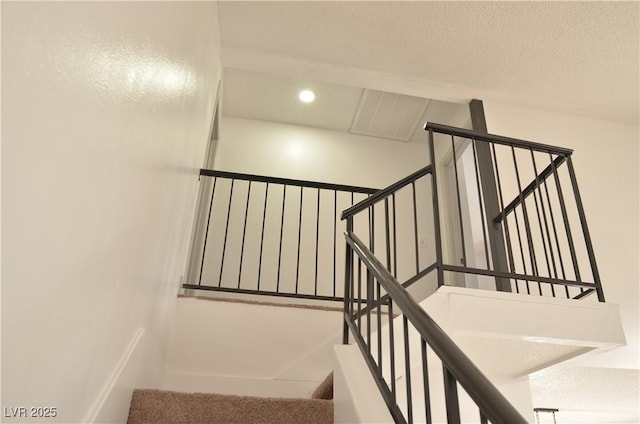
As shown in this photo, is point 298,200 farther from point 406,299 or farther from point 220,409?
point 406,299

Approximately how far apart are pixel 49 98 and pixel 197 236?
3.57 meters

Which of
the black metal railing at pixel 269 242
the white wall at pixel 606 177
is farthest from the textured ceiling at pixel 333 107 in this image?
the black metal railing at pixel 269 242

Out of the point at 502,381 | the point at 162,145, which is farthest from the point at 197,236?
the point at 502,381

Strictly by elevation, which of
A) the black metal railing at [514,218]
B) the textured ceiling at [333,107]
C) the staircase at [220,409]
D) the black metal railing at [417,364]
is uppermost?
the textured ceiling at [333,107]

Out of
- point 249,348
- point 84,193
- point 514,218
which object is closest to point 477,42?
point 514,218

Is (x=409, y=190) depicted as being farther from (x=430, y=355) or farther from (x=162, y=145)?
(x=162, y=145)

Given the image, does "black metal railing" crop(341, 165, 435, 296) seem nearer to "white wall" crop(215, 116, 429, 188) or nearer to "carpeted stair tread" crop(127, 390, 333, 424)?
"white wall" crop(215, 116, 429, 188)

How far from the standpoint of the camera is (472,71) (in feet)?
13.9

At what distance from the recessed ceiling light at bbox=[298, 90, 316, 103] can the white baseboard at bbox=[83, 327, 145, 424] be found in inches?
149

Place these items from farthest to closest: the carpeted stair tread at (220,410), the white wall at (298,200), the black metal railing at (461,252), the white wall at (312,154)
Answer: the white wall at (312,154) → the white wall at (298,200) → the carpeted stair tread at (220,410) → the black metal railing at (461,252)

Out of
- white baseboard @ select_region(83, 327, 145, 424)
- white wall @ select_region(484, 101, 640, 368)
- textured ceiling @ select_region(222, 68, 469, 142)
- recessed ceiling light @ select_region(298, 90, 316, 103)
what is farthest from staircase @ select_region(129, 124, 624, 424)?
recessed ceiling light @ select_region(298, 90, 316, 103)

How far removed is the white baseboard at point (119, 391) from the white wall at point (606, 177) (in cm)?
359

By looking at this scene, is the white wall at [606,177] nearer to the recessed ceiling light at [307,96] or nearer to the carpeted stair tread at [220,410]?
the recessed ceiling light at [307,96]

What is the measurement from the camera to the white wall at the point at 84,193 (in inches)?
34.0
